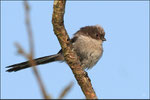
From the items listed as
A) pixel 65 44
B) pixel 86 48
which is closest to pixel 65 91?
pixel 65 44

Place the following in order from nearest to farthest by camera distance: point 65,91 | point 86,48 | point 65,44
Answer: point 65,91 → point 65,44 → point 86,48

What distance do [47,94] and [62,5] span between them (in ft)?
7.36

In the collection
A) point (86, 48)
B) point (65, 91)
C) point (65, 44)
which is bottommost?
point (86, 48)

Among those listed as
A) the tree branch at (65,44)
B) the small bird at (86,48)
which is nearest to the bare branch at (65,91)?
the tree branch at (65,44)

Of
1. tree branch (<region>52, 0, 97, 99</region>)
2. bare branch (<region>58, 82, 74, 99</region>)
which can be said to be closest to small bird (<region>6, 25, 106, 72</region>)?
tree branch (<region>52, 0, 97, 99</region>)

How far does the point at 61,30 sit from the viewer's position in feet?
11.0

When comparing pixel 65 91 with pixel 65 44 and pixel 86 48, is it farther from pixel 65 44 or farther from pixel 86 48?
pixel 86 48

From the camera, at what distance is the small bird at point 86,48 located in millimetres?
6054

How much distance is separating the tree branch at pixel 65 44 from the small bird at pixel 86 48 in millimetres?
2287

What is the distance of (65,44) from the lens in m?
3.36

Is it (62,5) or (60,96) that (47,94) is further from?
(62,5)

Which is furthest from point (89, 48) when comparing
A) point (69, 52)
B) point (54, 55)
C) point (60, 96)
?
point (60, 96)

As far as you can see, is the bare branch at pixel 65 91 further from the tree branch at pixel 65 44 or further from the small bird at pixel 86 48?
the small bird at pixel 86 48

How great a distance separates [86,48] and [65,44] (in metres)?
2.84
